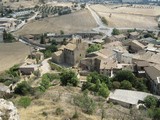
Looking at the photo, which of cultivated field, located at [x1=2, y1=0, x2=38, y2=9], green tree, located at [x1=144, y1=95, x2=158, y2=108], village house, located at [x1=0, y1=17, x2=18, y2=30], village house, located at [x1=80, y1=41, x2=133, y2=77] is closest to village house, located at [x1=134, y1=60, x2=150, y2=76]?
village house, located at [x1=80, y1=41, x2=133, y2=77]

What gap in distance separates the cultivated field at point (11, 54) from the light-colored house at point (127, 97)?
71.1 feet

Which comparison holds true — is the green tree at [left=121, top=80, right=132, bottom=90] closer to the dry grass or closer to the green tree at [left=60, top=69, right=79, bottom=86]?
the green tree at [left=60, top=69, right=79, bottom=86]

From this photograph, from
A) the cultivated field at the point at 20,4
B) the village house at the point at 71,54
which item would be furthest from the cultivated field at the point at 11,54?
the cultivated field at the point at 20,4

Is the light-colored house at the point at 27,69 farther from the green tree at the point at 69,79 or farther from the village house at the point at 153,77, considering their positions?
the village house at the point at 153,77

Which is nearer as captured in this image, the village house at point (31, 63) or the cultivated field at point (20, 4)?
the village house at point (31, 63)

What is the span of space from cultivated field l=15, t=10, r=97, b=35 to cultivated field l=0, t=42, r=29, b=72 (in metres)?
17.2

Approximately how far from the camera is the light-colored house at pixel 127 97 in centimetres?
3413

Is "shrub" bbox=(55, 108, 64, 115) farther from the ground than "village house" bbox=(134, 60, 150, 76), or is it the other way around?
"shrub" bbox=(55, 108, 64, 115)

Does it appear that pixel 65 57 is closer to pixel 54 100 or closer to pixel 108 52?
pixel 108 52

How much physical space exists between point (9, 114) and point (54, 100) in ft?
49.0

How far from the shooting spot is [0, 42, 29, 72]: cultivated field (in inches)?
2151

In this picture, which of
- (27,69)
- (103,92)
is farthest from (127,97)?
(27,69)

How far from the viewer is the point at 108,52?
52062 millimetres

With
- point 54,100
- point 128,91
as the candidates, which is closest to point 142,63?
point 128,91
